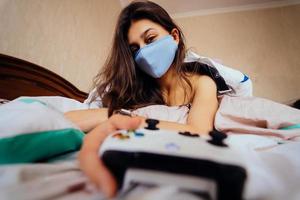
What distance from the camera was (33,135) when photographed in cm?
29

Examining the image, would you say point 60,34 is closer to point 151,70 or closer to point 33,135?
point 151,70

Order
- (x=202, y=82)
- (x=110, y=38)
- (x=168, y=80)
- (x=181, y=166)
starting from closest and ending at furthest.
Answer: (x=181, y=166)
(x=202, y=82)
(x=168, y=80)
(x=110, y=38)

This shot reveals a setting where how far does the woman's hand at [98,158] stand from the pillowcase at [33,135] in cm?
8

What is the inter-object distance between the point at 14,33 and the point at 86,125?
2.46 ft

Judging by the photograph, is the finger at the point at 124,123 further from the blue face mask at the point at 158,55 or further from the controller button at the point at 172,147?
the blue face mask at the point at 158,55

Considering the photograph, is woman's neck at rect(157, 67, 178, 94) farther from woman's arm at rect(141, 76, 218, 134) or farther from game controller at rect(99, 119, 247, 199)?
game controller at rect(99, 119, 247, 199)

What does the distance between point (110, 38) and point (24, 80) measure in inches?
46.7

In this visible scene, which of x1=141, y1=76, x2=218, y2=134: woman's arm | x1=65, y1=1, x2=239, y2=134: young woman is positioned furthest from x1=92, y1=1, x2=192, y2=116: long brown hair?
x1=141, y1=76, x2=218, y2=134: woman's arm

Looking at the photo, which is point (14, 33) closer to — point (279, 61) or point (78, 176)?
point (78, 176)

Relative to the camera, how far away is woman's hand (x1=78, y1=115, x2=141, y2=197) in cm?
19

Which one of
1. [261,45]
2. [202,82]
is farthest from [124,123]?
[261,45]

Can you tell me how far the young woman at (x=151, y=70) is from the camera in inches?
31.0

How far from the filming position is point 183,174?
184 mm

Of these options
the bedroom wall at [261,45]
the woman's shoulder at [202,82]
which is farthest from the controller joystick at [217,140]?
the bedroom wall at [261,45]
